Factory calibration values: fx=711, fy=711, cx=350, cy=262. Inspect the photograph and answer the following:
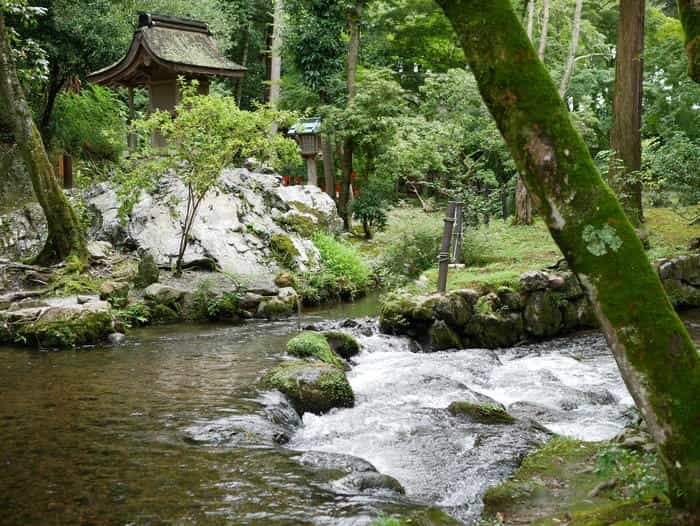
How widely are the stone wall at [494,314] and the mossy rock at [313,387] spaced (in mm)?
3329

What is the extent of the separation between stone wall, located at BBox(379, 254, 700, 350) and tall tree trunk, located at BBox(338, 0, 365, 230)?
1227 centimetres

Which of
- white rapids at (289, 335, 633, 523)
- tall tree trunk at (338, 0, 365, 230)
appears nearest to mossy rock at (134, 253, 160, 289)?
white rapids at (289, 335, 633, 523)

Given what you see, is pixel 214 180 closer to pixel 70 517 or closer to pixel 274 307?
pixel 274 307

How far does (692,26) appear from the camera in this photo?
14.8 ft

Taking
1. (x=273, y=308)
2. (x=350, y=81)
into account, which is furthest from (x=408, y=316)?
(x=350, y=81)

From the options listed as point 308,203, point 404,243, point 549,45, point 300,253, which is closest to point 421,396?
point 404,243

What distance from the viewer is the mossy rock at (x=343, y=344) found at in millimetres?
11039

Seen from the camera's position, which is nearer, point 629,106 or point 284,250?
point 629,106

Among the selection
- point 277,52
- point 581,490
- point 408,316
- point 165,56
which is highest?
point 277,52

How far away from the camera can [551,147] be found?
3250 millimetres

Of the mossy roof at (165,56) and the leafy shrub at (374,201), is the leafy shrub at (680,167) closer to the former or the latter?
the leafy shrub at (374,201)

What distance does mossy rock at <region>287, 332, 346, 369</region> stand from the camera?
1014 cm

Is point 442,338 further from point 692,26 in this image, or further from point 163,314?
point 692,26

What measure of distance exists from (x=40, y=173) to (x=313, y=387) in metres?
9.13
